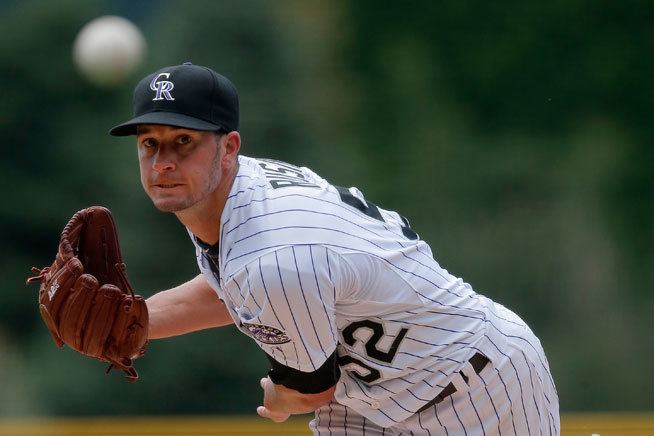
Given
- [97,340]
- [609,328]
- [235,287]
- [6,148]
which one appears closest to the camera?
[235,287]

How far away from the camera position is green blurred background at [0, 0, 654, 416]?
5754mm

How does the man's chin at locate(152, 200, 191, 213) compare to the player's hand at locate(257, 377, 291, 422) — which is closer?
the man's chin at locate(152, 200, 191, 213)

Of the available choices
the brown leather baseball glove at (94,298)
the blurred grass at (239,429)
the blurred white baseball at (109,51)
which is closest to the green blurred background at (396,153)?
the blurred white baseball at (109,51)

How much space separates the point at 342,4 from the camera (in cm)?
770

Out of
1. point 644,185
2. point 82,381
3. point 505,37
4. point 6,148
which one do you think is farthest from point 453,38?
point 82,381

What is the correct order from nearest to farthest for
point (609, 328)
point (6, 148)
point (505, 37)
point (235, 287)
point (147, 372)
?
point (235, 287), point (147, 372), point (609, 328), point (6, 148), point (505, 37)

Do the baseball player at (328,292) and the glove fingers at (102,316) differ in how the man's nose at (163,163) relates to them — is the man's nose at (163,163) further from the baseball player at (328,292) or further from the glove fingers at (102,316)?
the glove fingers at (102,316)

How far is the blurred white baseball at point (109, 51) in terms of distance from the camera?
21.1 feet

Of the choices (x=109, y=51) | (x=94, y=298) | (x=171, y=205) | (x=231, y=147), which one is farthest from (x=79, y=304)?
(x=109, y=51)

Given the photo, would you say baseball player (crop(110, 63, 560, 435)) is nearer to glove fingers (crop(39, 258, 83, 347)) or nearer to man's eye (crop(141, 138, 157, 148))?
man's eye (crop(141, 138, 157, 148))

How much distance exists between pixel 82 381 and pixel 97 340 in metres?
3.84

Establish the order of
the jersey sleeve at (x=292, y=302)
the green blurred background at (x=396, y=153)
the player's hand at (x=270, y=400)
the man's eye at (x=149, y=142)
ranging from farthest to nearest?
the green blurred background at (x=396, y=153) < the player's hand at (x=270, y=400) < the man's eye at (x=149, y=142) < the jersey sleeve at (x=292, y=302)

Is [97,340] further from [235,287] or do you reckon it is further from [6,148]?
[6,148]

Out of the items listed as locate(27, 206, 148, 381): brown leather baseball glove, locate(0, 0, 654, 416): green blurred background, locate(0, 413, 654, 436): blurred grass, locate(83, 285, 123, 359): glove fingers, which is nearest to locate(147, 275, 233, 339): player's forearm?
locate(27, 206, 148, 381): brown leather baseball glove
